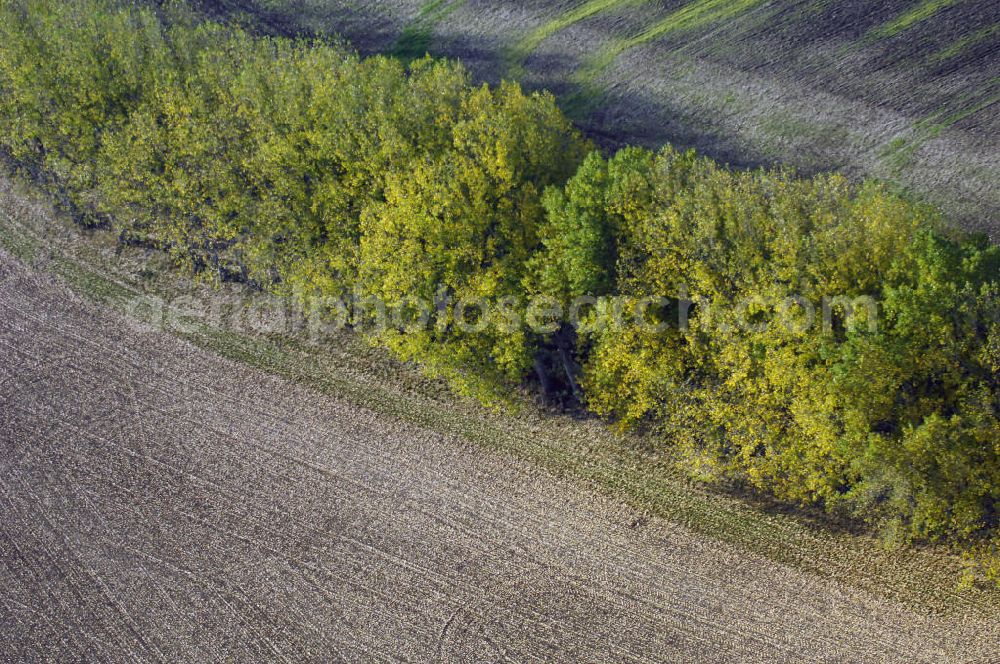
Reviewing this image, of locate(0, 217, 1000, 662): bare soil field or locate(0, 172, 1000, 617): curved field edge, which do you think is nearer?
locate(0, 217, 1000, 662): bare soil field

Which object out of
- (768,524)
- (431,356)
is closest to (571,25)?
(431,356)

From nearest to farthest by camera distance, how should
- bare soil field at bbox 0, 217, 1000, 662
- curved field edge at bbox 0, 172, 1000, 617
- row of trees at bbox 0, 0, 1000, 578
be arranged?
1. row of trees at bbox 0, 0, 1000, 578
2. bare soil field at bbox 0, 217, 1000, 662
3. curved field edge at bbox 0, 172, 1000, 617

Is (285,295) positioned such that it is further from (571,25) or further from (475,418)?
(571,25)

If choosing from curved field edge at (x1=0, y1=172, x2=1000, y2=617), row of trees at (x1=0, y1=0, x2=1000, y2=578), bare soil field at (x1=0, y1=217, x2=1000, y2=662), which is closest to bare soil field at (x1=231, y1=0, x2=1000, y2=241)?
row of trees at (x1=0, y1=0, x2=1000, y2=578)

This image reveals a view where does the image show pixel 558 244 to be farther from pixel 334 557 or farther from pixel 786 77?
pixel 786 77

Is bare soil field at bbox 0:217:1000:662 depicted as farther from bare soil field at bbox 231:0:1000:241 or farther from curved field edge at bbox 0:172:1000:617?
bare soil field at bbox 231:0:1000:241

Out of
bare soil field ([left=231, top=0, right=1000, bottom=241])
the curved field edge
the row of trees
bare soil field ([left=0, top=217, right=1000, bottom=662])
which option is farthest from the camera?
bare soil field ([left=231, top=0, right=1000, bottom=241])

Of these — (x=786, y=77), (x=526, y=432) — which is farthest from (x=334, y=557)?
(x=786, y=77)
